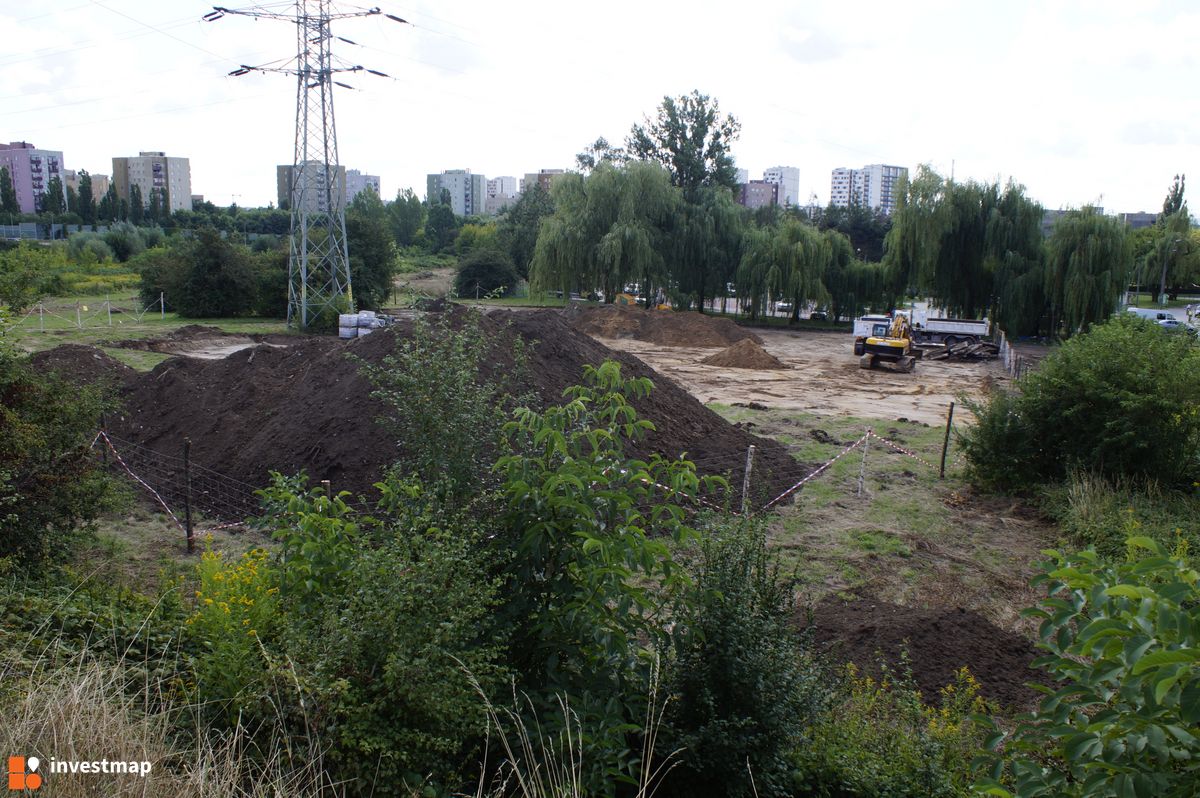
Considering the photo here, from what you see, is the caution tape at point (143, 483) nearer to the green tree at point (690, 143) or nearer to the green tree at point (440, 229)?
the green tree at point (690, 143)

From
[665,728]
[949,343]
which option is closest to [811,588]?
[665,728]

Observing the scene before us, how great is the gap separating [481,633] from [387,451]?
7587 millimetres

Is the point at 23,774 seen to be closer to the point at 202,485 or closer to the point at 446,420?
the point at 446,420

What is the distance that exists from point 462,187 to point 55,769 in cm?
19556

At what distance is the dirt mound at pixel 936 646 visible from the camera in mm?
6715

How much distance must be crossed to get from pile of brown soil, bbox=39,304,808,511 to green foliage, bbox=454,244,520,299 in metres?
35.5

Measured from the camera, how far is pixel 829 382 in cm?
2561

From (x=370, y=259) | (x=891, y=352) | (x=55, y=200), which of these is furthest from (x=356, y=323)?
(x=55, y=200)

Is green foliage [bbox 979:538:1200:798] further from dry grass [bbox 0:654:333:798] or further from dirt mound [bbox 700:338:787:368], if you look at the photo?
dirt mound [bbox 700:338:787:368]

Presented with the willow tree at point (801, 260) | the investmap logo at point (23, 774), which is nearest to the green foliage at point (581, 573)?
the investmap logo at point (23, 774)

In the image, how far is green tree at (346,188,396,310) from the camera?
37062mm

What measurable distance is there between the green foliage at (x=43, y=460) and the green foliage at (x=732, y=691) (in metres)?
5.13

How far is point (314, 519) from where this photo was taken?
4.37m

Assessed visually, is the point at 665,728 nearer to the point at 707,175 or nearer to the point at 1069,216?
the point at 1069,216
